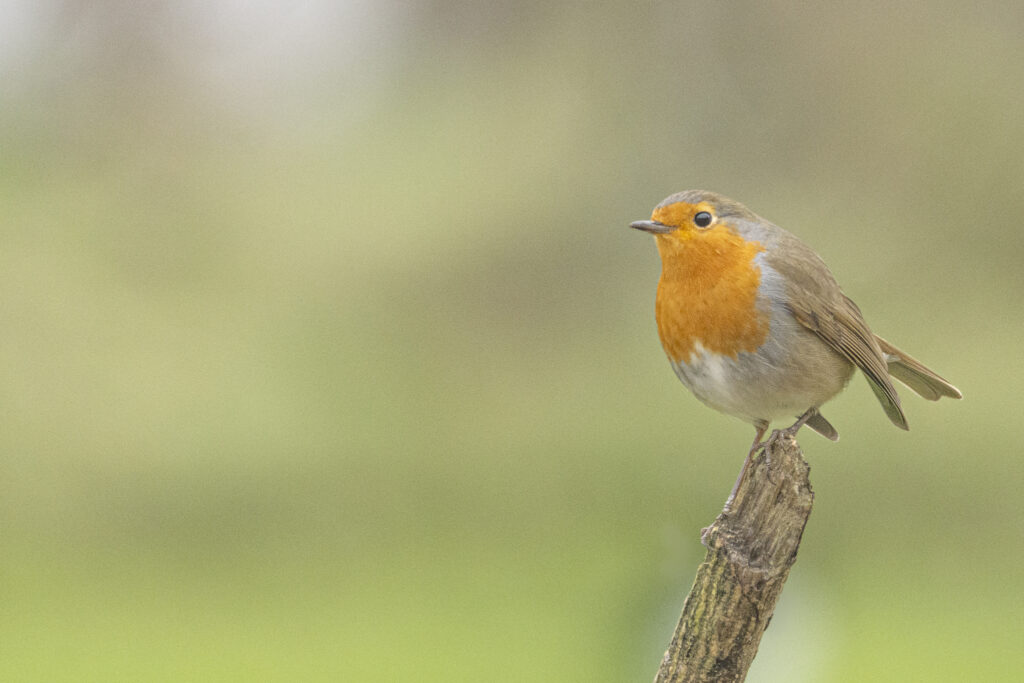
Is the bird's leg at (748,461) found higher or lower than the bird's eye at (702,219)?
lower

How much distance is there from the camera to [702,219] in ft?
10.2

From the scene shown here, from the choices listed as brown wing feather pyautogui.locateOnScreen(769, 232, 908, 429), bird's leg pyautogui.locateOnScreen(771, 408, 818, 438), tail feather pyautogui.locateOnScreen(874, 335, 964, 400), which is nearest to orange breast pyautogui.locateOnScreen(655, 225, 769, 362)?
brown wing feather pyautogui.locateOnScreen(769, 232, 908, 429)

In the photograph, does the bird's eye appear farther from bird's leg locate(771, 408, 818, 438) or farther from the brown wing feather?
bird's leg locate(771, 408, 818, 438)

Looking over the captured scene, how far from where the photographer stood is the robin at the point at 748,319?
9.82 ft

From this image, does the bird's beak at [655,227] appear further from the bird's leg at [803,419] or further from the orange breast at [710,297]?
the bird's leg at [803,419]

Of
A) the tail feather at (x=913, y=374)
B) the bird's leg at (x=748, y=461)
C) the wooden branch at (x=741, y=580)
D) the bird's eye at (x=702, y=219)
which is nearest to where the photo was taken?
the wooden branch at (x=741, y=580)

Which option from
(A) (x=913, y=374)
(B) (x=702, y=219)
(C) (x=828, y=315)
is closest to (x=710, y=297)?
(B) (x=702, y=219)

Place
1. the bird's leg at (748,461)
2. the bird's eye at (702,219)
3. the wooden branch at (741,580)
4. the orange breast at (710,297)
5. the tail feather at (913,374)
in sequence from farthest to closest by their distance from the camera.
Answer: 1. the tail feather at (913,374)
2. the bird's eye at (702,219)
3. the orange breast at (710,297)
4. the bird's leg at (748,461)
5. the wooden branch at (741,580)

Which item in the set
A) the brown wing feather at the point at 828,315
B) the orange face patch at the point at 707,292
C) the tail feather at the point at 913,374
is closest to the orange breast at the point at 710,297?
the orange face patch at the point at 707,292

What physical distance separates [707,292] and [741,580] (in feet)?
3.12

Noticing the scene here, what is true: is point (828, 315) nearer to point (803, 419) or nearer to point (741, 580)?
point (803, 419)

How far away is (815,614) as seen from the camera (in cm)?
675

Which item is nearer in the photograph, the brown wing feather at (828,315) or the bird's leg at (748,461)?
the bird's leg at (748,461)

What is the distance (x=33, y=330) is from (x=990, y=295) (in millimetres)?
8140
